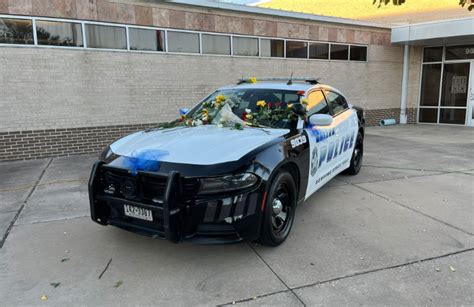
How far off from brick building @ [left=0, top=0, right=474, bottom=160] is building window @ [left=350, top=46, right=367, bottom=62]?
0.92 meters

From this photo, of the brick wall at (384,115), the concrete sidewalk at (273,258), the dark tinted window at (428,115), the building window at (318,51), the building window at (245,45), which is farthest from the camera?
the dark tinted window at (428,115)

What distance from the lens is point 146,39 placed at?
951 cm

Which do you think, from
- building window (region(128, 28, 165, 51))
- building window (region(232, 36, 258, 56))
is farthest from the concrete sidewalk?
building window (region(232, 36, 258, 56))

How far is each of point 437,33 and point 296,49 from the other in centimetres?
532

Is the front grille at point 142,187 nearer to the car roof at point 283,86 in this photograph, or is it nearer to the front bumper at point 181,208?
the front bumper at point 181,208

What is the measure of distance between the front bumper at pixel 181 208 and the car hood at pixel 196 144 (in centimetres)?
22

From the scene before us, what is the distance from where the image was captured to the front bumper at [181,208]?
10.1 feet

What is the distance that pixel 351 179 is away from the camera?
6.38 m

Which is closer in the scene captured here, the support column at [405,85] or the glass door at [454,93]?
the glass door at [454,93]

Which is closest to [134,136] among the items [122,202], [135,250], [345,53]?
[122,202]

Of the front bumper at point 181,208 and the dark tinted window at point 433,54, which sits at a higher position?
the dark tinted window at point 433,54

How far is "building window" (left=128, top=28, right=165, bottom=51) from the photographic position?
30.6 ft

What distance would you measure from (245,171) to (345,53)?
11834 millimetres

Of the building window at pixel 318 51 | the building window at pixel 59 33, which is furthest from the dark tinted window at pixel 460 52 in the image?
the building window at pixel 59 33
